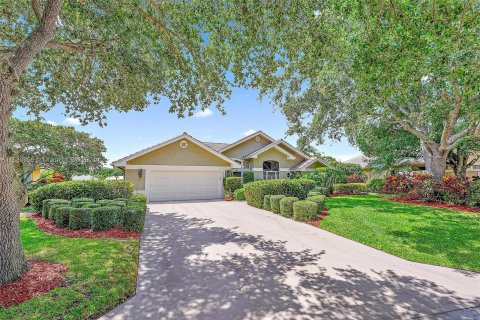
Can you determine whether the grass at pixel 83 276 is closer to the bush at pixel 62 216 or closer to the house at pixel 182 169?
the bush at pixel 62 216

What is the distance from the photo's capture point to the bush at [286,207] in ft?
35.9

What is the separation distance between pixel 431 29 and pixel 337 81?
10325 mm

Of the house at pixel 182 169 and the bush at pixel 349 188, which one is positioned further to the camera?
the bush at pixel 349 188

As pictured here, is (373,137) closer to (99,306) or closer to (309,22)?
(309,22)

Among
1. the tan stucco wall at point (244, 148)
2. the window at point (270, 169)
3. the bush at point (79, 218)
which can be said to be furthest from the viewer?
the tan stucco wall at point (244, 148)

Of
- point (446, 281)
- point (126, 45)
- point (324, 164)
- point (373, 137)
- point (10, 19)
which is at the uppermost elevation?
point (10, 19)

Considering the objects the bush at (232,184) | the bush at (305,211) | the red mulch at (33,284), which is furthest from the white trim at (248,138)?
the red mulch at (33,284)

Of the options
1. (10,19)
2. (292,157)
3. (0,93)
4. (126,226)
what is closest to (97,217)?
(126,226)

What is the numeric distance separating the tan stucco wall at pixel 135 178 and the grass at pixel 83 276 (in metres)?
8.86

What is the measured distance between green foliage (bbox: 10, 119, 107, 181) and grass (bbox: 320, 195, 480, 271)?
18.8 meters

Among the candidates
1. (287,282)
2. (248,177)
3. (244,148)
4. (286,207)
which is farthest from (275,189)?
(244,148)

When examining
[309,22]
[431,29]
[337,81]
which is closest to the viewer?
[431,29]

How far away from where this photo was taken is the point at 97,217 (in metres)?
7.93

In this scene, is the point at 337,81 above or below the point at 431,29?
above
